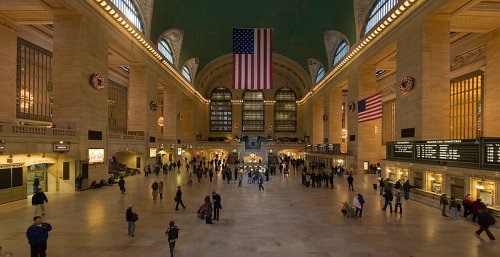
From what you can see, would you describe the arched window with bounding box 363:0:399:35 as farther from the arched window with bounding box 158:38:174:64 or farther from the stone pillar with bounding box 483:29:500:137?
the arched window with bounding box 158:38:174:64

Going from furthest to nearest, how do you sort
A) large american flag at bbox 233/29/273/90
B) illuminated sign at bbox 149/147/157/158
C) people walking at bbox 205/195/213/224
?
illuminated sign at bbox 149/147/157/158 → large american flag at bbox 233/29/273/90 → people walking at bbox 205/195/213/224

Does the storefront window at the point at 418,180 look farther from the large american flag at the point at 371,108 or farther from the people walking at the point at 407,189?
the large american flag at the point at 371,108

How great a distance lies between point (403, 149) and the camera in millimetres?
19266

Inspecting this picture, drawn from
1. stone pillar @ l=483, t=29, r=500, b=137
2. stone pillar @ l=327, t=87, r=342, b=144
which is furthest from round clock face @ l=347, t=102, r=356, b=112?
stone pillar @ l=483, t=29, r=500, b=137

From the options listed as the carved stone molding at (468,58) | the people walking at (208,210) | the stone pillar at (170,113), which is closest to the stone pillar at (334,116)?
the carved stone molding at (468,58)

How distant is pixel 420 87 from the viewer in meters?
19.0

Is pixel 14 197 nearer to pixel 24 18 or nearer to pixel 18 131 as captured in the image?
pixel 18 131

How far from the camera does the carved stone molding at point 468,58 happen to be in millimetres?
22516

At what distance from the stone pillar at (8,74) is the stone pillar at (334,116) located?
3271cm

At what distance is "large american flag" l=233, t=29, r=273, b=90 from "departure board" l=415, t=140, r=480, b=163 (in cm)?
1204

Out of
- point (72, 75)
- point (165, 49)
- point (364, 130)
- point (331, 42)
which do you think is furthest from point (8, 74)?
point (331, 42)

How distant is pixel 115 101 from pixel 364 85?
29281 mm

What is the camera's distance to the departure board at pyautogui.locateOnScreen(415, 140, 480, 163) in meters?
13.1

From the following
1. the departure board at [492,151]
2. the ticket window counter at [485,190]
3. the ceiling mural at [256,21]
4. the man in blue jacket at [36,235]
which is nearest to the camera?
the man in blue jacket at [36,235]
